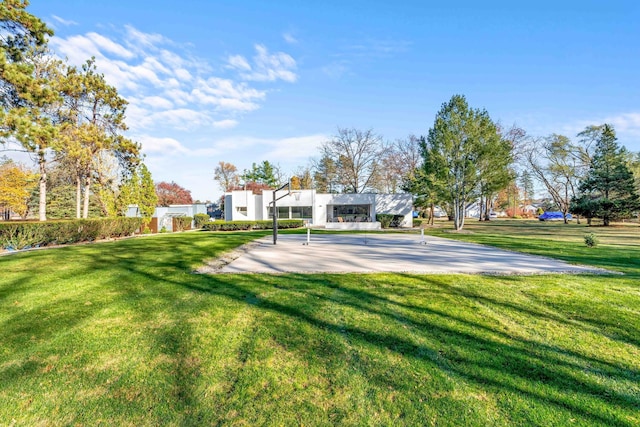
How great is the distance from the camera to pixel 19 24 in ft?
32.6

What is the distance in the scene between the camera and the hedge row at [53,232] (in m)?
10.6

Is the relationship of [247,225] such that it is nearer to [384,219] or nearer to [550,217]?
[384,219]

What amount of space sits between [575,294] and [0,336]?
309 inches

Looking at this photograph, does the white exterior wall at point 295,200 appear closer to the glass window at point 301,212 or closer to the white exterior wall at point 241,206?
the glass window at point 301,212

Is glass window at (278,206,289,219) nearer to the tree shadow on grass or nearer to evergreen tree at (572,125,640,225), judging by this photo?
the tree shadow on grass

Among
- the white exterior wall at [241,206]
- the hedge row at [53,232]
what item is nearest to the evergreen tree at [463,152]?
the white exterior wall at [241,206]

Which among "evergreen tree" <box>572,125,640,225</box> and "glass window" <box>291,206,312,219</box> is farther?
"glass window" <box>291,206,312,219</box>

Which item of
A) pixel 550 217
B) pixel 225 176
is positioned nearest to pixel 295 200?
pixel 225 176

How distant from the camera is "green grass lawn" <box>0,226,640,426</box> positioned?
86.2 inches

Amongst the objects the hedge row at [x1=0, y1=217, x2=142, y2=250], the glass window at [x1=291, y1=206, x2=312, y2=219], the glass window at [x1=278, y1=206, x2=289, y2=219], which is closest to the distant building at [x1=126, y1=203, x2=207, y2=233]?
the hedge row at [x1=0, y1=217, x2=142, y2=250]

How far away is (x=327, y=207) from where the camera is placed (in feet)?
94.4

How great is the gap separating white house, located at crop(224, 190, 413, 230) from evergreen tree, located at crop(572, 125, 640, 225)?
1624 centimetres

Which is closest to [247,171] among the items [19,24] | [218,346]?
[19,24]

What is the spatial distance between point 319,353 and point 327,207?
2593 cm
